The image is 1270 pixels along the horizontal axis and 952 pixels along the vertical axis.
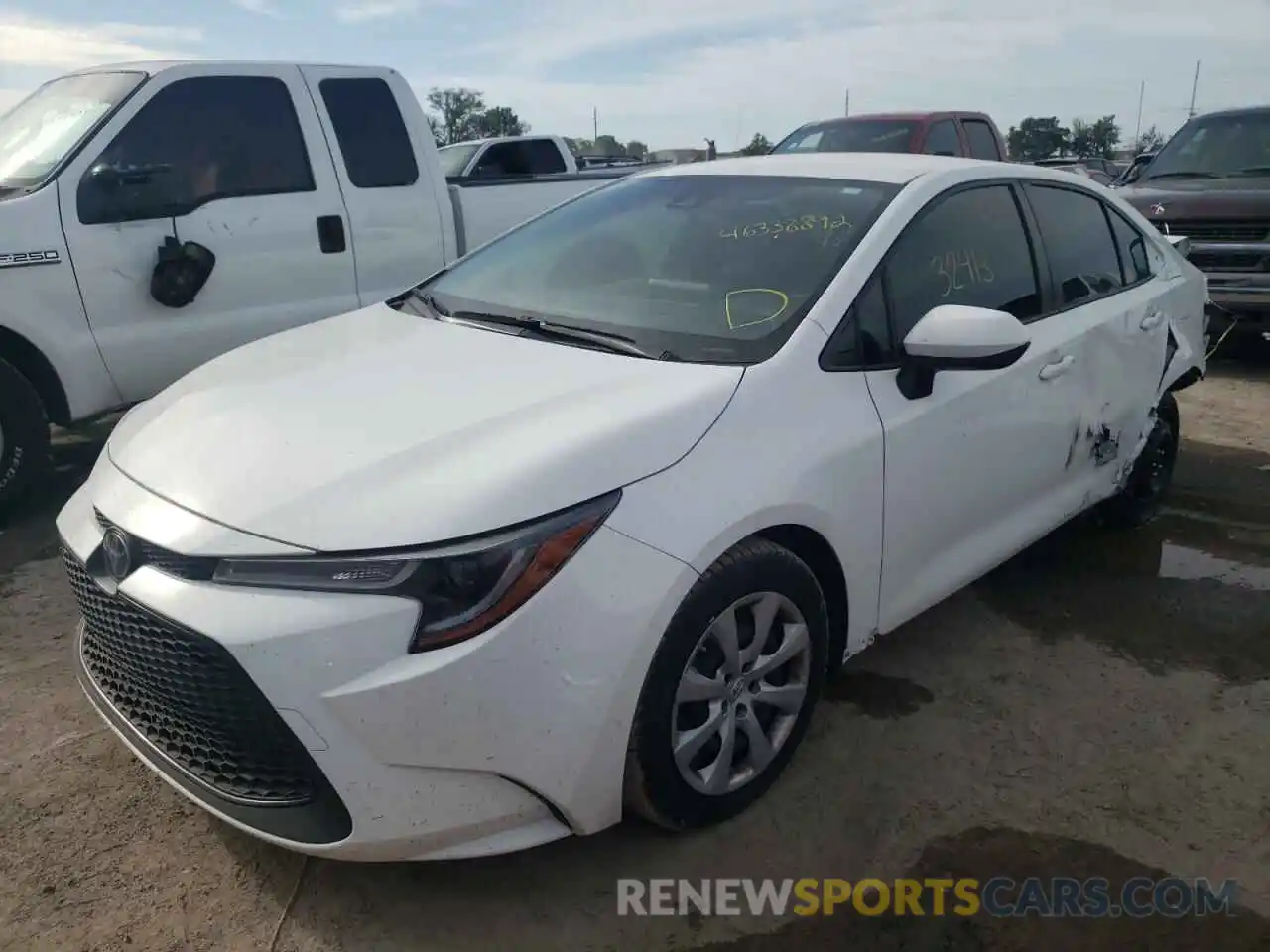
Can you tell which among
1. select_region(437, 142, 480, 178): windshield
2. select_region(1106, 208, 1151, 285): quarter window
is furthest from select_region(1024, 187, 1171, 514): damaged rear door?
select_region(437, 142, 480, 178): windshield

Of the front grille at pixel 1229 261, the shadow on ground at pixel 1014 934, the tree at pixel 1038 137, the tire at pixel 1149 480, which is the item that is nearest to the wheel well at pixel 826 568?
the shadow on ground at pixel 1014 934

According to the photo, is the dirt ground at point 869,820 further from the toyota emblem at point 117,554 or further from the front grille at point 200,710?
the toyota emblem at point 117,554

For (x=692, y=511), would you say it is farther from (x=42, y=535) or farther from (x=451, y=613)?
(x=42, y=535)

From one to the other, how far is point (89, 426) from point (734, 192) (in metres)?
4.71

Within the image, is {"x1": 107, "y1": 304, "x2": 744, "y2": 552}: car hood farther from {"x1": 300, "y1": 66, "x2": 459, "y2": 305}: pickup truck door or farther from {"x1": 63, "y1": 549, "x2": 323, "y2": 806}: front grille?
{"x1": 300, "y1": 66, "x2": 459, "y2": 305}: pickup truck door

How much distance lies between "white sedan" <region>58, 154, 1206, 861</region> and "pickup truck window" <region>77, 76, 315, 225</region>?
1.94 meters

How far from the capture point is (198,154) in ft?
16.4

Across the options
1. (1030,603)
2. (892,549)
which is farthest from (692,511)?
(1030,603)

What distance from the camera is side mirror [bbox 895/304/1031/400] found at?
8.93 feet

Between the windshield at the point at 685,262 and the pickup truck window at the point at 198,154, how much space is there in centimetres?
197

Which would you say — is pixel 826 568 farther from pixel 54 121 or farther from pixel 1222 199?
pixel 1222 199

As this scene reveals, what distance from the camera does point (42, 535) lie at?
452cm

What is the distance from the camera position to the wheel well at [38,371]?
454cm

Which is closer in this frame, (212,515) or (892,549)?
(212,515)
